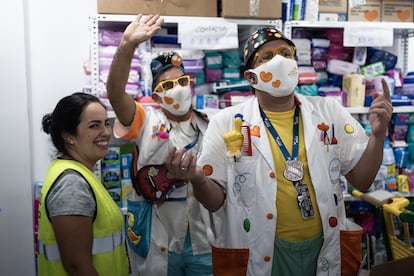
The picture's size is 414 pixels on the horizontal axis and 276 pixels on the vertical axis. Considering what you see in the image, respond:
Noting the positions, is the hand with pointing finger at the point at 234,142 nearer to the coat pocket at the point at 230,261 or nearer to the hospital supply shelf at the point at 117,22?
the coat pocket at the point at 230,261

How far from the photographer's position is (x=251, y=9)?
2.21 m

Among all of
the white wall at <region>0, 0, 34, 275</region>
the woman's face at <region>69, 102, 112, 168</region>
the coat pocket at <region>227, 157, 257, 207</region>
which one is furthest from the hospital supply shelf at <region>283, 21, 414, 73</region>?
the white wall at <region>0, 0, 34, 275</region>

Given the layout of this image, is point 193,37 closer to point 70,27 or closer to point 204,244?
point 70,27

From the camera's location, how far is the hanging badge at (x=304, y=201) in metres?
1.48

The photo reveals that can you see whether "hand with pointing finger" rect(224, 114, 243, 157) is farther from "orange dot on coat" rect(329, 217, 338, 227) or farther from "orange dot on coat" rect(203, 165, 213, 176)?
"orange dot on coat" rect(329, 217, 338, 227)

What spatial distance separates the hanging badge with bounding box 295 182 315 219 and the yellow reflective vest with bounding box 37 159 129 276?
0.71 m

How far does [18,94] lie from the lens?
7.63 feet

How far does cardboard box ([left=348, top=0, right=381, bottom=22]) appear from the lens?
2.60m

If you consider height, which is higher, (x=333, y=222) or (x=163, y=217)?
(x=333, y=222)

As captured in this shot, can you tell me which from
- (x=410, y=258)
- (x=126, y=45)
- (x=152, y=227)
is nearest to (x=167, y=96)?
(x=126, y=45)

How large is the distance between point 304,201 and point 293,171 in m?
0.12

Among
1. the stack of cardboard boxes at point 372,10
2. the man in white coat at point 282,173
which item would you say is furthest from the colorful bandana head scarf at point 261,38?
the stack of cardboard boxes at point 372,10

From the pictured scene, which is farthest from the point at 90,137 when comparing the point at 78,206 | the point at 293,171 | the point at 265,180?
the point at 293,171

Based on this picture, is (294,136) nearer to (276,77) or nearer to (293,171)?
(293,171)
